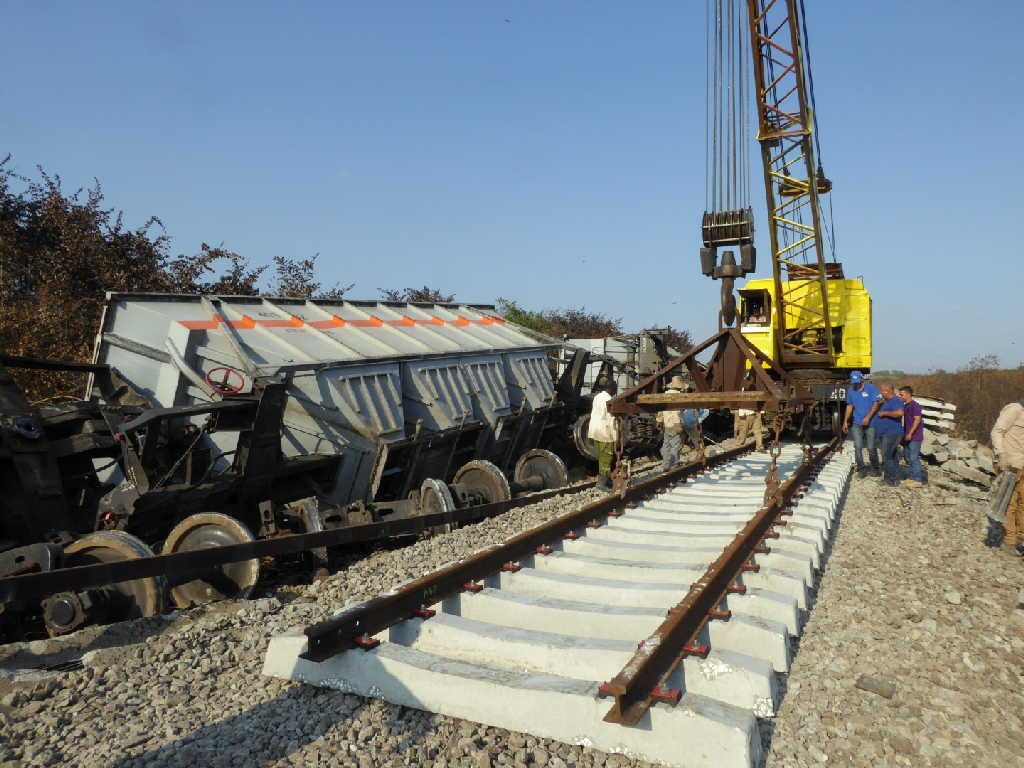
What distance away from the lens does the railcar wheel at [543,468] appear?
37.5 ft

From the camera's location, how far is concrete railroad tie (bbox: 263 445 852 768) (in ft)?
9.32

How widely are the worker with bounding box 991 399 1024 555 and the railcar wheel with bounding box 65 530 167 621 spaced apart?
7713mm

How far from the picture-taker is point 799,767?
284cm

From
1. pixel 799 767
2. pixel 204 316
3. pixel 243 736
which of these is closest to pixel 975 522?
pixel 799 767

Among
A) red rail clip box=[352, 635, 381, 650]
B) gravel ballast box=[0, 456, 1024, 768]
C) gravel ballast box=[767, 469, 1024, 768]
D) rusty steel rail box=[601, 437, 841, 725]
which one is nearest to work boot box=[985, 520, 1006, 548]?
gravel ballast box=[767, 469, 1024, 768]

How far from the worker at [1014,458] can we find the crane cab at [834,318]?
37.0 feet

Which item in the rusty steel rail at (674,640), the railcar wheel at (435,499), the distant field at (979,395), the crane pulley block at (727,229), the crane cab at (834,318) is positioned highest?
the crane pulley block at (727,229)

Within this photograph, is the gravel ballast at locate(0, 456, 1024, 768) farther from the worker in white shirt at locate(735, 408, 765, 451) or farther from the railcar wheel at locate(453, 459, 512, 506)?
the worker in white shirt at locate(735, 408, 765, 451)

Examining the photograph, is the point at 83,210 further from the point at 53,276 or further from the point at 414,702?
the point at 414,702

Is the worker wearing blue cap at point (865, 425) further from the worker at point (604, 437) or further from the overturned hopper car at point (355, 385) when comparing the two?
the overturned hopper car at point (355, 385)

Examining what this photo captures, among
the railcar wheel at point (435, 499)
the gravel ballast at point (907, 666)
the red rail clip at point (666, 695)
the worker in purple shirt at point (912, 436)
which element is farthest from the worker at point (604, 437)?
the red rail clip at point (666, 695)

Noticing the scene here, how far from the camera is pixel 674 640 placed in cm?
337

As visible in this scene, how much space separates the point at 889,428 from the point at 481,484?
682cm

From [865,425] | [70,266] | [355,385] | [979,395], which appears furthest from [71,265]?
[979,395]
